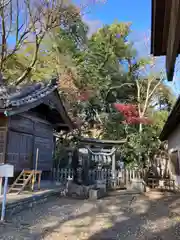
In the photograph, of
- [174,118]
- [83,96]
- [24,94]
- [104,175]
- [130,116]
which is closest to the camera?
[174,118]

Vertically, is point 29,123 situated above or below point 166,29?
above

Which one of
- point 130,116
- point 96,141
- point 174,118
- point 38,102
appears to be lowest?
point 96,141

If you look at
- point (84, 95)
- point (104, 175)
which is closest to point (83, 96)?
point (84, 95)

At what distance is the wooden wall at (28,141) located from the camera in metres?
8.29

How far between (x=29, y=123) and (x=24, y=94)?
4.71 feet

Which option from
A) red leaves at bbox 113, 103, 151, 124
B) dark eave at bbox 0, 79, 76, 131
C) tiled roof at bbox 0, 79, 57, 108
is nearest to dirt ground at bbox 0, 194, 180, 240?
dark eave at bbox 0, 79, 76, 131

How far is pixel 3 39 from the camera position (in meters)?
14.5

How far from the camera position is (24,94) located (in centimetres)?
838

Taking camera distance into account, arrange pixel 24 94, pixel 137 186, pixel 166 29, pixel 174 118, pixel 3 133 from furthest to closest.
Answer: pixel 137 186, pixel 24 94, pixel 3 133, pixel 174 118, pixel 166 29

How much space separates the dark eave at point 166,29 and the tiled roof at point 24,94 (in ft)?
18.6

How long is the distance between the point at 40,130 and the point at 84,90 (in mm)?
8057

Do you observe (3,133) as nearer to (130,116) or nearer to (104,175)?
(104,175)

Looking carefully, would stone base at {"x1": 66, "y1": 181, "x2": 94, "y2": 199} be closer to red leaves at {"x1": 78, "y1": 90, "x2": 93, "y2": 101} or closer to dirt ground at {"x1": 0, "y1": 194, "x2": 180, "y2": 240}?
dirt ground at {"x1": 0, "y1": 194, "x2": 180, "y2": 240}

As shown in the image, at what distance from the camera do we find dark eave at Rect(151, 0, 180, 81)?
174 centimetres
